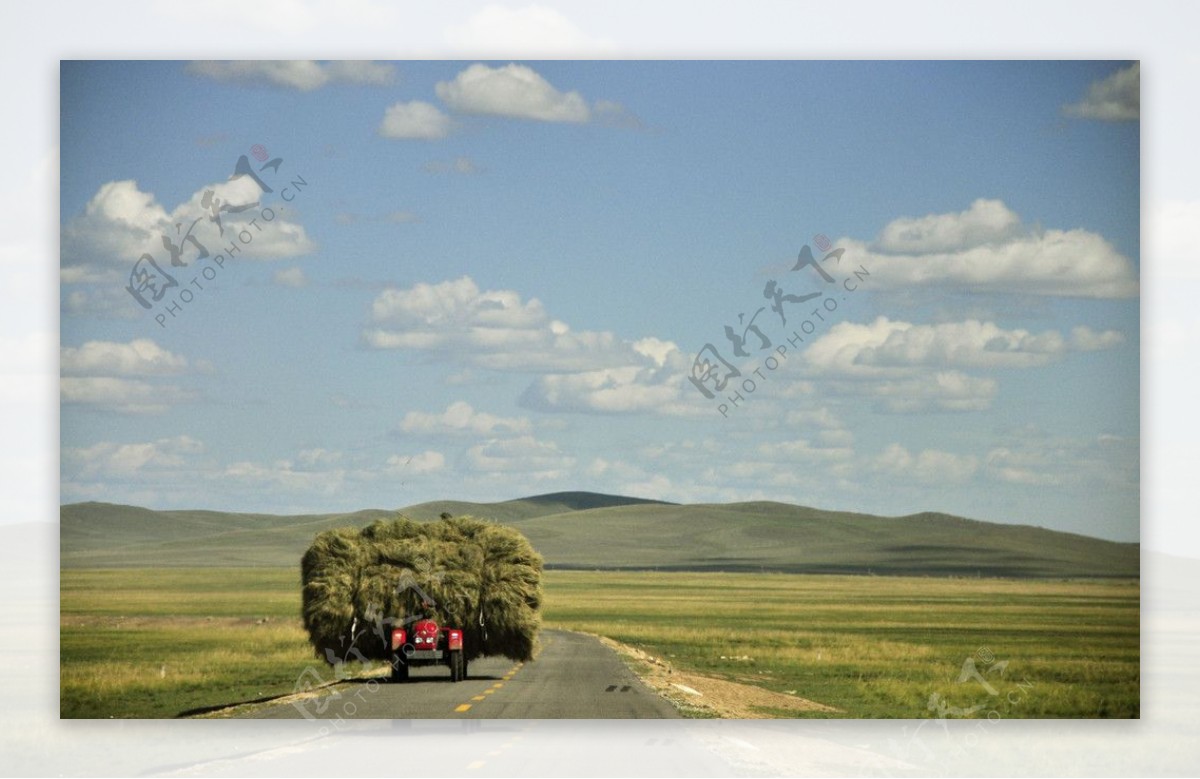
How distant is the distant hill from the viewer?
28.8m

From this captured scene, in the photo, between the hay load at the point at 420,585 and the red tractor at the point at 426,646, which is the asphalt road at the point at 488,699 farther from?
the hay load at the point at 420,585

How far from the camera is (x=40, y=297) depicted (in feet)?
78.4

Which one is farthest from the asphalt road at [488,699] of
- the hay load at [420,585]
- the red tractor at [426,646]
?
the hay load at [420,585]

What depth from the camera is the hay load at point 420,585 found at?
81.1 ft

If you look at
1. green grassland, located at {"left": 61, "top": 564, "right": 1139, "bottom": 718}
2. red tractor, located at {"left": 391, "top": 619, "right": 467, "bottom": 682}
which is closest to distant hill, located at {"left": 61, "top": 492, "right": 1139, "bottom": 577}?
green grassland, located at {"left": 61, "top": 564, "right": 1139, "bottom": 718}

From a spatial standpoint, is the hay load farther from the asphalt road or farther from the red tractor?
the asphalt road

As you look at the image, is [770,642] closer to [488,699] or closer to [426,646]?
[426,646]

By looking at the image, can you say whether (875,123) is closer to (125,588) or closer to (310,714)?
(310,714)

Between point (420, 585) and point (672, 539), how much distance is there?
124488mm

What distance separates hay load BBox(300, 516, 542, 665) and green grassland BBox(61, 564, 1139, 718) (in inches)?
82.0

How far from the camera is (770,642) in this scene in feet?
152

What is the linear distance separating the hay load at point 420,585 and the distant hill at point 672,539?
1359mm

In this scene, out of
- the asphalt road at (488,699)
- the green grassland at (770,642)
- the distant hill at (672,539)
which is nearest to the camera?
the asphalt road at (488,699)

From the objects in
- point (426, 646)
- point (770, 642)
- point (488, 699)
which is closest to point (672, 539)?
point (770, 642)
